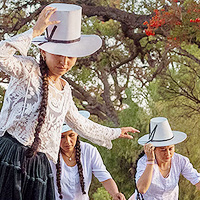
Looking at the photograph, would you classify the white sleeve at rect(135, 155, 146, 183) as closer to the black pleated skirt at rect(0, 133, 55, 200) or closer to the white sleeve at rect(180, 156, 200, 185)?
the white sleeve at rect(180, 156, 200, 185)

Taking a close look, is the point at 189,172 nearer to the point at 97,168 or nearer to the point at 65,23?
the point at 97,168

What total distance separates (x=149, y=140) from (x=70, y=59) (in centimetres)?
183

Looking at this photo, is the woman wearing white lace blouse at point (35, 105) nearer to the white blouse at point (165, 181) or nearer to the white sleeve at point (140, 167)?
the white sleeve at point (140, 167)

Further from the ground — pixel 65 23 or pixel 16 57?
pixel 65 23

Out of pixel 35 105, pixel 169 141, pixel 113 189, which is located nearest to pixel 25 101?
pixel 35 105

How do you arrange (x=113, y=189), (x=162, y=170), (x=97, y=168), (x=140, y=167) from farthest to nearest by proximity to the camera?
(x=162, y=170) → (x=140, y=167) → (x=97, y=168) → (x=113, y=189)

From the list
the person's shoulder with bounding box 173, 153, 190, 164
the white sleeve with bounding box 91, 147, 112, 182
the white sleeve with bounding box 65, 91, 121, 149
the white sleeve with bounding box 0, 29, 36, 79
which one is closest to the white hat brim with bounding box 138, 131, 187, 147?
the person's shoulder with bounding box 173, 153, 190, 164

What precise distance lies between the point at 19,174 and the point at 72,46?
612 millimetres

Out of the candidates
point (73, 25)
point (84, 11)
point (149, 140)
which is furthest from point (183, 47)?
point (73, 25)

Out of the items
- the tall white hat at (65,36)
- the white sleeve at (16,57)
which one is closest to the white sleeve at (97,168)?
the tall white hat at (65,36)

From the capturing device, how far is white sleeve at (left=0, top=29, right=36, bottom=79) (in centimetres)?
205

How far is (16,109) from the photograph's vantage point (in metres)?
2.19

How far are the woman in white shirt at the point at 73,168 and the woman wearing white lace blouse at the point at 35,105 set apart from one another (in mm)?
1279

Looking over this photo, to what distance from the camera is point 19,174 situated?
2.18 m
